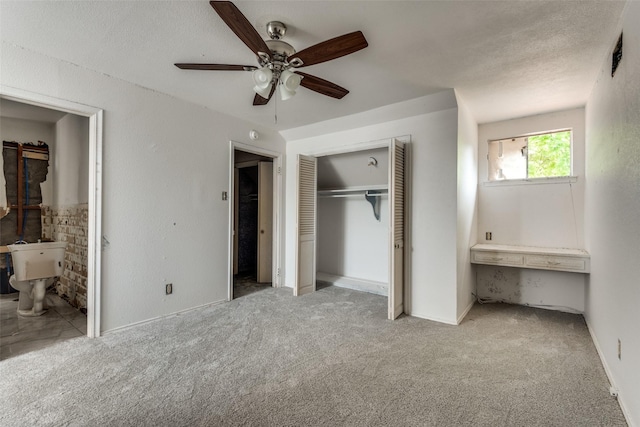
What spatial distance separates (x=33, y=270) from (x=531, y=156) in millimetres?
5945

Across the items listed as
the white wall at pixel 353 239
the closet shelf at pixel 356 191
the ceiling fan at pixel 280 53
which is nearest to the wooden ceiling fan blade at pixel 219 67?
the ceiling fan at pixel 280 53

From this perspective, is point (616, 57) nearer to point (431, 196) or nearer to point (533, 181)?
point (431, 196)

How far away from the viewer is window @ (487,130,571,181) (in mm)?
3503

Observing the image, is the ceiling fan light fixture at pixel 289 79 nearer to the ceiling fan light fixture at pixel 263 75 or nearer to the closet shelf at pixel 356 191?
the ceiling fan light fixture at pixel 263 75

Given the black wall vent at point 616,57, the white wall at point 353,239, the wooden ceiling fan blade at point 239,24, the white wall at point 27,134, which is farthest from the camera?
the white wall at point 353,239

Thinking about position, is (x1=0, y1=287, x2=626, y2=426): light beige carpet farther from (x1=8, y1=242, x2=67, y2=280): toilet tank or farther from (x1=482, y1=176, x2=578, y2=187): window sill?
(x1=482, y1=176, x2=578, y2=187): window sill

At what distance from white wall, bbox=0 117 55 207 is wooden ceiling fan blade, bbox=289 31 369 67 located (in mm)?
4005

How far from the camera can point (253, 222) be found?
576 centimetres

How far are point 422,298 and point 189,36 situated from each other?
3239 mm

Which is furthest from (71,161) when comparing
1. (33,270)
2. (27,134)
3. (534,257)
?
(534,257)

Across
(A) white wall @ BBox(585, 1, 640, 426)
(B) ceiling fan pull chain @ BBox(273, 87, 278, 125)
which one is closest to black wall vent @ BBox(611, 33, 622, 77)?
(A) white wall @ BBox(585, 1, 640, 426)

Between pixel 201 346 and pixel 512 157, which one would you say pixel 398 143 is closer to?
pixel 512 157

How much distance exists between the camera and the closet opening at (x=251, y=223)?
15.3ft

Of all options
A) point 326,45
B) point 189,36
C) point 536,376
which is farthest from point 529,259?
point 189,36
